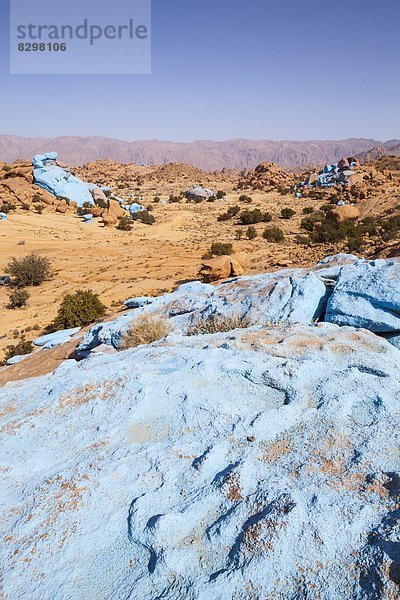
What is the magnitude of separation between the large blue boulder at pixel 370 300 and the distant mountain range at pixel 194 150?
469 feet

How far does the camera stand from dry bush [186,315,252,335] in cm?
582

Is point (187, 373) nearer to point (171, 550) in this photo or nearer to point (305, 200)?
point (171, 550)

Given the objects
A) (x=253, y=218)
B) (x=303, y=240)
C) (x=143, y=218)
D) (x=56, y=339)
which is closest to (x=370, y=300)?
(x=56, y=339)

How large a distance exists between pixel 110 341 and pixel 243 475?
188 inches

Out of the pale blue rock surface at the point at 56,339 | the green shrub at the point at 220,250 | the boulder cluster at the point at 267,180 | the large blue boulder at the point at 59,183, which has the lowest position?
the pale blue rock surface at the point at 56,339

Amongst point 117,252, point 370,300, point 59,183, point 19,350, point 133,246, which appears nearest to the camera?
point 370,300

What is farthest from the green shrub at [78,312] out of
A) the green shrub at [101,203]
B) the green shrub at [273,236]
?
the green shrub at [101,203]

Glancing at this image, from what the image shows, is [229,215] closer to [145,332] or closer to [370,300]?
[145,332]

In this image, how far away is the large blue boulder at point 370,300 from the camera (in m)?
5.21

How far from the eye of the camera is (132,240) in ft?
72.7

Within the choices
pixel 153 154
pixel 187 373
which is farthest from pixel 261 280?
pixel 153 154

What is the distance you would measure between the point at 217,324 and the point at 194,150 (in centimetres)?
17473

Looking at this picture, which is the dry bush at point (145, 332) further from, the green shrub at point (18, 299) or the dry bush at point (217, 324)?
the green shrub at point (18, 299)

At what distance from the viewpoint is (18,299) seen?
42.8ft
